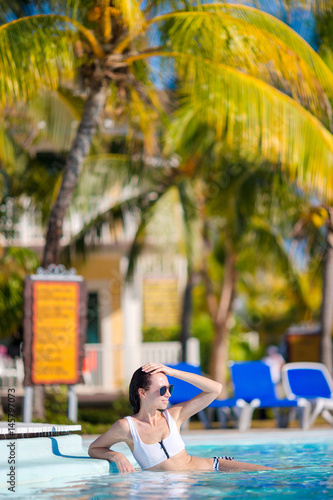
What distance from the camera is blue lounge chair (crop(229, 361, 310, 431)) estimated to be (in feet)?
36.1

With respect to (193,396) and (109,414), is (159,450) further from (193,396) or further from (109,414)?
(109,414)

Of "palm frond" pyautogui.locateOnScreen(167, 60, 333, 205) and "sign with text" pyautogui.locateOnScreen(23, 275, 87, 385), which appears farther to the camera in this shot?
"sign with text" pyautogui.locateOnScreen(23, 275, 87, 385)

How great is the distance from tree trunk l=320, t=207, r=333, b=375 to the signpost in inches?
218

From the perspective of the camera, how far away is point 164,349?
58.8 feet

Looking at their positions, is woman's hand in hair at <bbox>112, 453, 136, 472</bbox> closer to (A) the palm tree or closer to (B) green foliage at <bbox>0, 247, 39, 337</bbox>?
(A) the palm tree

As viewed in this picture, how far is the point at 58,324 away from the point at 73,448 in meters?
4.20

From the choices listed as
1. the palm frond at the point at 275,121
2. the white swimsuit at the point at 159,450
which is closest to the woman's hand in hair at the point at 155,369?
the white swimsuit at the point at 159,450

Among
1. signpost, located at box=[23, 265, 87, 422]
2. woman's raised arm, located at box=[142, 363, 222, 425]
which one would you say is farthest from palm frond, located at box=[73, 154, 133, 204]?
woman's raised arm, located at box=[142, 363, 222, 425]

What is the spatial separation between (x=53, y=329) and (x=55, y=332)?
0.16ft

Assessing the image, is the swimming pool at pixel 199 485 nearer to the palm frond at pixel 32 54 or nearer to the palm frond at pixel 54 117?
the palm frond at pixel 32 54

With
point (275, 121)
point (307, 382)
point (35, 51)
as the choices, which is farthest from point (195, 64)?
point (307, 382)

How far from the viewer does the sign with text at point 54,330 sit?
10477 mm

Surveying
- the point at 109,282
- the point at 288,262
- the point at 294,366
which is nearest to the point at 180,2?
the point at 294,366

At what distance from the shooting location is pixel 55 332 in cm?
1063
